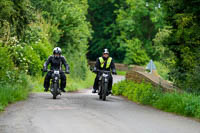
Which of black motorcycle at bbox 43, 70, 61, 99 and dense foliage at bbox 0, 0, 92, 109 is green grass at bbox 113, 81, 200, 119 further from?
dense foliage at bbox 0, 0, 92, 109

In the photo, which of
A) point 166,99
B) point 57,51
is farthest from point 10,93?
point 166,99

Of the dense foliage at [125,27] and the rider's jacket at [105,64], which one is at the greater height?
the dense foliage at [125,27]

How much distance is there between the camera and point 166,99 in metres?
14.3

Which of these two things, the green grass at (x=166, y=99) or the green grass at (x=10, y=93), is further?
the green grass at (x=10, y=93)

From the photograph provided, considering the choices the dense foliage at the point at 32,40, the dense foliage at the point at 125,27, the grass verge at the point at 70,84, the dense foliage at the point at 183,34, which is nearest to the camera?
the dense foliage at the point at 32,40

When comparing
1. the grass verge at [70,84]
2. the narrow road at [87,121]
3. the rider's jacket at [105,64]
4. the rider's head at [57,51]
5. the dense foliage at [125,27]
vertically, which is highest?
the dense foliage at [125,27]

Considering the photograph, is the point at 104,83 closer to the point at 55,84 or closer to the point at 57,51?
the point at 55,84

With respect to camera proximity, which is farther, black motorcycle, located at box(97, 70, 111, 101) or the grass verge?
the grass verge

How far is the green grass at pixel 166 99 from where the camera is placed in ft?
41.7

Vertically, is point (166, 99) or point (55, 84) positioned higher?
point (55, 84)

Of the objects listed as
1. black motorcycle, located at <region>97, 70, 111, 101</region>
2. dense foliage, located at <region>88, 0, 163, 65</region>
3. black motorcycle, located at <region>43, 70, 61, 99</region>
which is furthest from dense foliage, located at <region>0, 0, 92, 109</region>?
dense foliage, located at <region>88, 0, 163, 65</region>

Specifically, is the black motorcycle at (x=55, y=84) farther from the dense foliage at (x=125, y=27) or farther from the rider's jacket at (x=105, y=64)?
the dense foliage at (x=125, y=27)

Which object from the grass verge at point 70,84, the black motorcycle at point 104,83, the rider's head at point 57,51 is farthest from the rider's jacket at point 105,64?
the grass verge at point 70,84

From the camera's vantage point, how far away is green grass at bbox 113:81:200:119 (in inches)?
500
